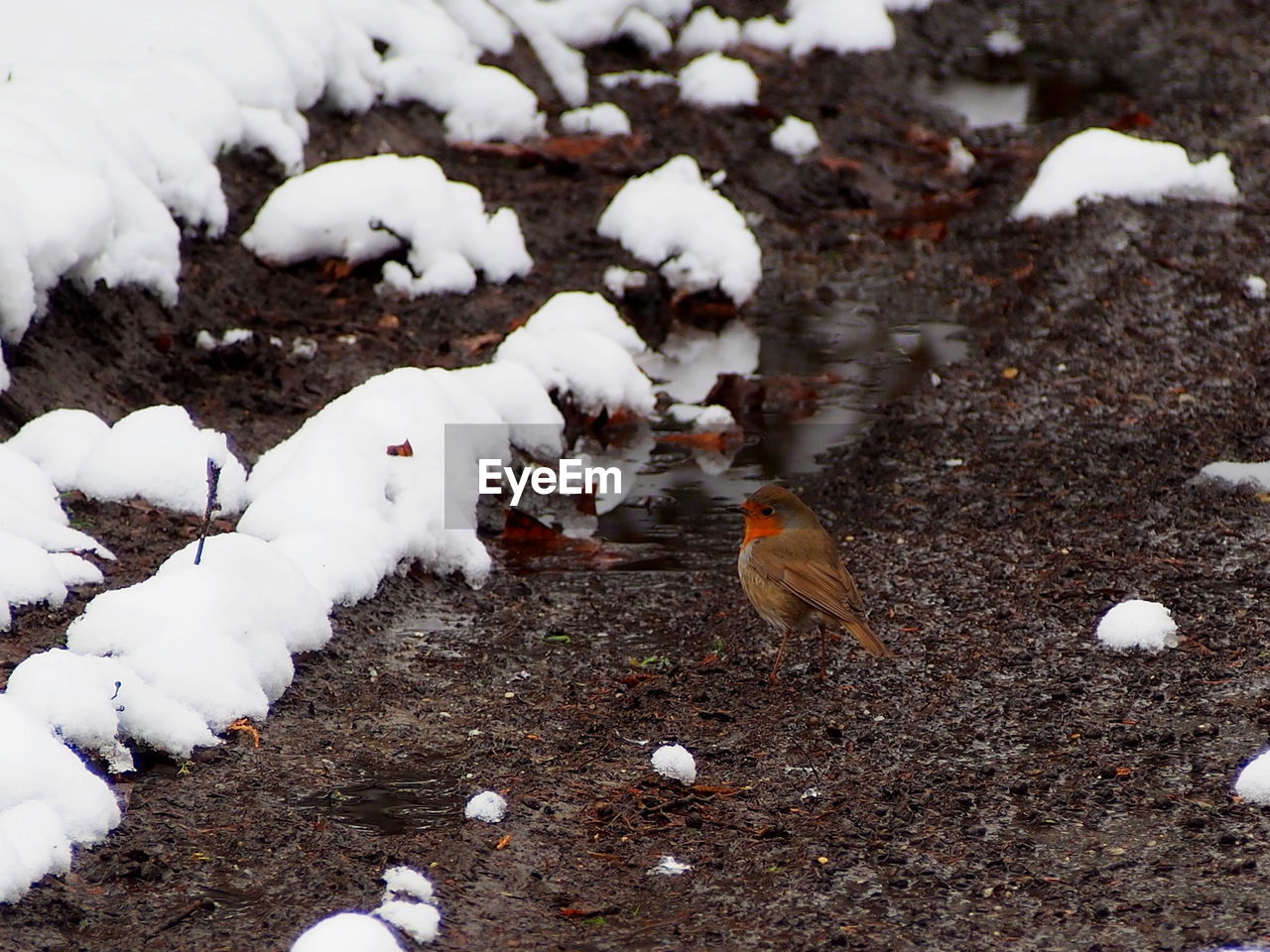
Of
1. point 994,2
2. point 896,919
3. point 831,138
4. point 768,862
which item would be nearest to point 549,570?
point 768,862

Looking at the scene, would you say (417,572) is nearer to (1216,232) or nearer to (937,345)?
(937,345)

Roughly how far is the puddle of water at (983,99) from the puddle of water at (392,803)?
9361 millimetres

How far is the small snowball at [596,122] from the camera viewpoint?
11062 mm

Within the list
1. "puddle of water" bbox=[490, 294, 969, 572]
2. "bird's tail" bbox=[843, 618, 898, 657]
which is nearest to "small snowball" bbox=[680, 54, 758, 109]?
"puddle of water" bbox=[490, 294, 969, 572]

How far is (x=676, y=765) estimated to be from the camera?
4.54 meters

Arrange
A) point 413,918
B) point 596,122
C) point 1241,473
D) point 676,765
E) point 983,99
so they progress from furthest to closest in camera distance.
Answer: point 983,99, point 596,122, point 1241,473, point 676,765, point 413,918

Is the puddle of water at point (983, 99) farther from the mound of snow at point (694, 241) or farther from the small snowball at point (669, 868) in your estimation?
the small snowball at point (669, 868)

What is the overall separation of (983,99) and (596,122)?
3962 millimetres

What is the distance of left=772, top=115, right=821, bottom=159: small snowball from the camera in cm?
1116

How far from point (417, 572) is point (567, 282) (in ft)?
11.1

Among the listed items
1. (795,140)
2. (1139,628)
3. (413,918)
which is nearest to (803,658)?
(1139,628)

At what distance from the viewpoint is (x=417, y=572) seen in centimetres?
603

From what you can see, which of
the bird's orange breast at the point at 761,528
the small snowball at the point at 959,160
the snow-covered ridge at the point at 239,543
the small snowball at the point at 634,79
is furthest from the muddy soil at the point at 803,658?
the small snowball at the point at 634,79

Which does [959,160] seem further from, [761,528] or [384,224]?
[761,528]
